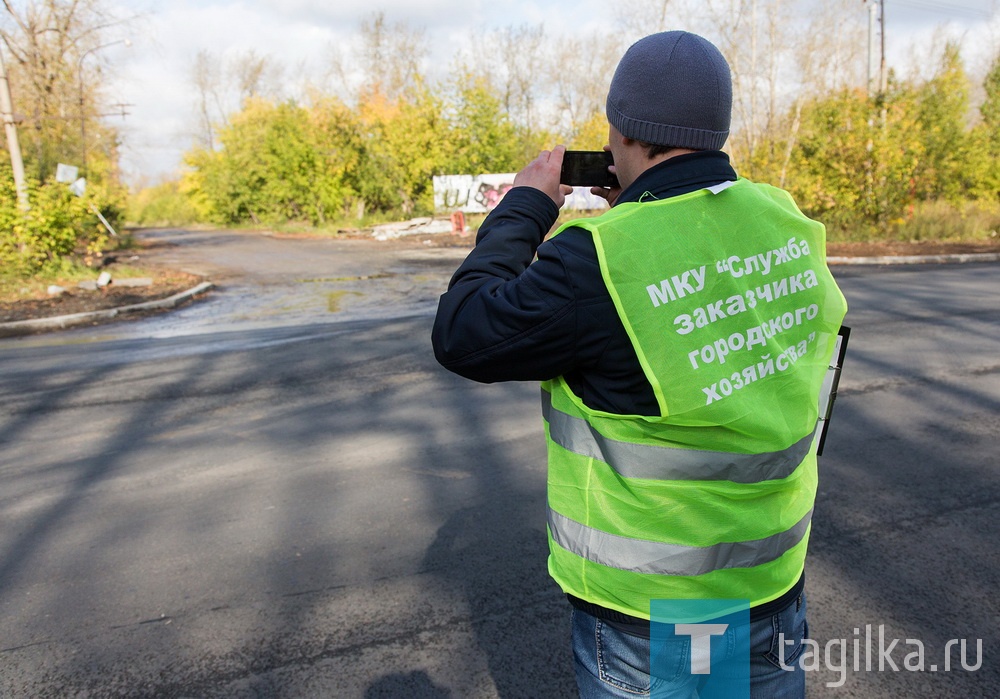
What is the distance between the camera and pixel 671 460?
4.81ft

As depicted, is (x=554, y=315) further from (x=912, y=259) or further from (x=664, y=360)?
(x=912, y=259)

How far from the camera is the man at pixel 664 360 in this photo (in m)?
1.43

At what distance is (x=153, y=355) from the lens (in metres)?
9.30

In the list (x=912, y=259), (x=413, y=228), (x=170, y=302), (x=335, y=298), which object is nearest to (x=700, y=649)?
(x=335, y=298)

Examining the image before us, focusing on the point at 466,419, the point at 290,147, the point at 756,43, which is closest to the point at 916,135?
the point at 756,43

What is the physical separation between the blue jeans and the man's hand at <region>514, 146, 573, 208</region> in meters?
0.92

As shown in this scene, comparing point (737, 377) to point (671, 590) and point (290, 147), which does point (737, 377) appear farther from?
point (290, 147)

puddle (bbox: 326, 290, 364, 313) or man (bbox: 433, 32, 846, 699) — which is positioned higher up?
man (bbox: 433, 32, 846, 699)

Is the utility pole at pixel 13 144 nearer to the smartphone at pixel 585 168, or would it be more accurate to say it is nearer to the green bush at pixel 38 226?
the green bush at pixel 38 226

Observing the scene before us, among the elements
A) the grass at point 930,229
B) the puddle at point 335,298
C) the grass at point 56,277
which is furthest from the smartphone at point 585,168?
the grass at point 930,229

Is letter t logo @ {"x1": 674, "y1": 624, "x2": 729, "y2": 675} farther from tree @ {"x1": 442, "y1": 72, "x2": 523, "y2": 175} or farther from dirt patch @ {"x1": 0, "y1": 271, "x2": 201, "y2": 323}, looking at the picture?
tree @ {"x1": 442, "y1": 72, "x2": 523, "y2": 175}

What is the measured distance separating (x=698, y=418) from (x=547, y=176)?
66 cm

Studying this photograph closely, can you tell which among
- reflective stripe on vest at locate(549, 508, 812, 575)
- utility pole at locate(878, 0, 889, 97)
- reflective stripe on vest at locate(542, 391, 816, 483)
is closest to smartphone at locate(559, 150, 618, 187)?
reflective stripe on vest at locate(542, 391, 816, 483)

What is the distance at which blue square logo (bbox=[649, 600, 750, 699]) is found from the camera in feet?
5.04
